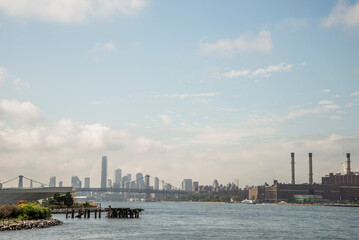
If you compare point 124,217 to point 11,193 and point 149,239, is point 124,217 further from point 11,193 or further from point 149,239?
point 149,239

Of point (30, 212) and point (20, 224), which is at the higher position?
point (30, 212)

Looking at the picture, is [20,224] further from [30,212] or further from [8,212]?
[30,212]

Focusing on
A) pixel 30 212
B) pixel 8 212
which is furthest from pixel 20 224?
pixel 30 212

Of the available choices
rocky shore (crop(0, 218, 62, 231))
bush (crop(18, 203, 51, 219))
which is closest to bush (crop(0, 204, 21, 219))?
bush (crop(18, 203, 51, 219))

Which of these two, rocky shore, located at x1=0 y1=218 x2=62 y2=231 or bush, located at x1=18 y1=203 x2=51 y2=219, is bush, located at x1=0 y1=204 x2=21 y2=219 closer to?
bush, located at x1=18 y1=203 x2=51 y2=219

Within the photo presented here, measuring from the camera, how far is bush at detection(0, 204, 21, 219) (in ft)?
240

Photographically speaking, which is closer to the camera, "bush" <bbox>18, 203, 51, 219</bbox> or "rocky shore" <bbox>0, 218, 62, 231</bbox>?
"rocky shore" <bbox>0, 218, 62, 231</bbox>

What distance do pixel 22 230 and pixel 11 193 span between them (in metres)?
49.8

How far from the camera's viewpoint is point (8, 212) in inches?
2913

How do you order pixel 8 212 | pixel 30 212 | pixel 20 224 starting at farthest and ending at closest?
1. pixel 30 212
2. pixel 8 212
3. pixel 20 224

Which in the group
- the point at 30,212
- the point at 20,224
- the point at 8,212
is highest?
the point at 8,212

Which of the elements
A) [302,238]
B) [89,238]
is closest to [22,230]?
[89,238]

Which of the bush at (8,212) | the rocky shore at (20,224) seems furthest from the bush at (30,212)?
the rocky shore at (20,224)

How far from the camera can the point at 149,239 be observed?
213 ft
